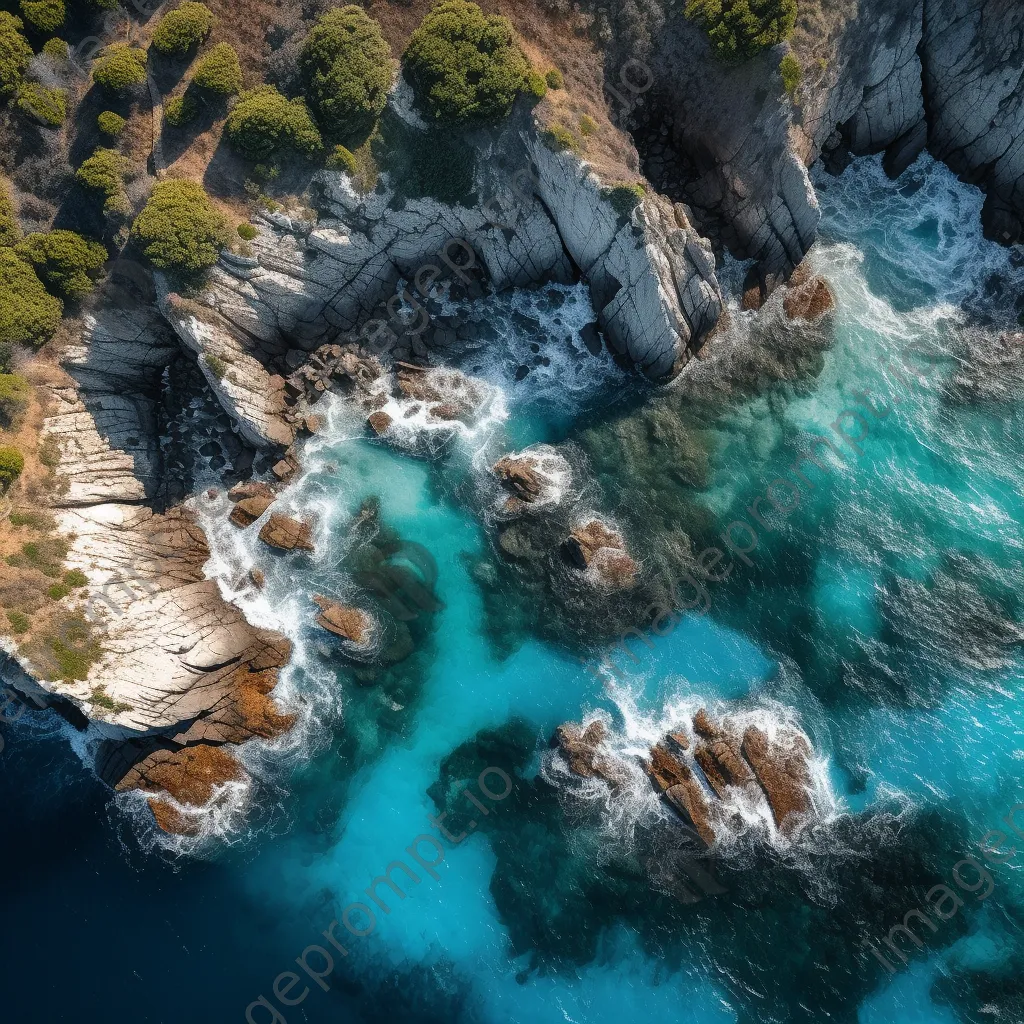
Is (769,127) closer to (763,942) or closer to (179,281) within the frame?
(179,281)

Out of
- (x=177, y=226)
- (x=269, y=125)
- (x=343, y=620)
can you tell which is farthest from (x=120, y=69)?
(x=343, y=620)

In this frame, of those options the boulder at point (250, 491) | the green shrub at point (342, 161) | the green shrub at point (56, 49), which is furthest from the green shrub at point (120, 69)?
the boulder at point (250, 491)

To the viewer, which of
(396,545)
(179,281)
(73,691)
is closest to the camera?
(73,691)

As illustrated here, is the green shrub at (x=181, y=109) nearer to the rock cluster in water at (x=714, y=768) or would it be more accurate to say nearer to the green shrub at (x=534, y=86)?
the green shrub at (x=534, y=86)

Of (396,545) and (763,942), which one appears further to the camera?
(396,545)

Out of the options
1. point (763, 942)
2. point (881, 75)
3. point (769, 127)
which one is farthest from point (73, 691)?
point (881, 75)

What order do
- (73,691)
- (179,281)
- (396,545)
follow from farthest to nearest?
(396,545)
(179,281)
(73,691)

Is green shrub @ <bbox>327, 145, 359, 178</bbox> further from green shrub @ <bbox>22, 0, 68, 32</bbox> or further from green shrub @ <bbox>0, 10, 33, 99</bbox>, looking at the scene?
green shrub @ <bbox>0, 10, 33, 99</bbox>

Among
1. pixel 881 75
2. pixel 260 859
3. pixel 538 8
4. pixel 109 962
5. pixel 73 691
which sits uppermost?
pixel 881 75
